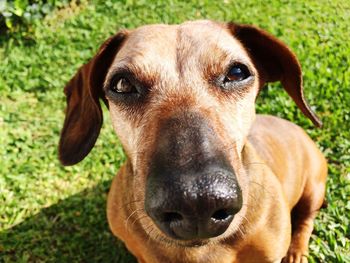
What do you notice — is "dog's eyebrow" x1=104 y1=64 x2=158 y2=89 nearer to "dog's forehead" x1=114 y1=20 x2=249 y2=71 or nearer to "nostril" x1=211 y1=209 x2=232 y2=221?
"dog's forehead" x1=114 y1=20 x2=249 y2=71

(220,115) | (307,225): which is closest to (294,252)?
(307,225)

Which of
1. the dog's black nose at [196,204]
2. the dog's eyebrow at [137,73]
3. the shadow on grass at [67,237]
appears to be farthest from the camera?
the shadow on grass at [67,237]

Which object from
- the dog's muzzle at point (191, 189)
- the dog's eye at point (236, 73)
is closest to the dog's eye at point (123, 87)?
the dog's eye at point (236, 73)

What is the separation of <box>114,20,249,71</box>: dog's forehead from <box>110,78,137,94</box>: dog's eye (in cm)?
13

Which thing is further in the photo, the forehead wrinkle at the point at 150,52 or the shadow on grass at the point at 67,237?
the shadow on grass at the point at 67,237

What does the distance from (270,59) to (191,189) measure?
159 centimetres

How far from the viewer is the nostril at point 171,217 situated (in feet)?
7.01

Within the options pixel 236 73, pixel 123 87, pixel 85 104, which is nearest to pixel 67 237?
pixel 85 104

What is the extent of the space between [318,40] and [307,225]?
3.14 metres

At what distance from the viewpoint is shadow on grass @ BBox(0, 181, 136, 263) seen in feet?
14.5

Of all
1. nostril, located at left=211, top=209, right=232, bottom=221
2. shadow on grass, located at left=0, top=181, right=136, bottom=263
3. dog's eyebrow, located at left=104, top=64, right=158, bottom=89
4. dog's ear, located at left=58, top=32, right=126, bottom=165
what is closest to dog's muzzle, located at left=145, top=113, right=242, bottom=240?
nostril, located at left=211, top=209, right=232, bottom=221

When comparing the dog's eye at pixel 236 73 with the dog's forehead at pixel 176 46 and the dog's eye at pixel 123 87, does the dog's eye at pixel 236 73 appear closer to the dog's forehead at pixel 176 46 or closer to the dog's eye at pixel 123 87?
the dog's forehead at pixel 176 46

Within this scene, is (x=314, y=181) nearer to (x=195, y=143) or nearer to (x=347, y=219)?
(x=347, y=219)

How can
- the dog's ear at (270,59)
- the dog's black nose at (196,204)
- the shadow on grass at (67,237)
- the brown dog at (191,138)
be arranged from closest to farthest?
1. the dog's black nose at (196,204)
2. the brown dog at (191,138)
3. the dog's ear at (270,59)
4. the shadow on grass at (67,237)
